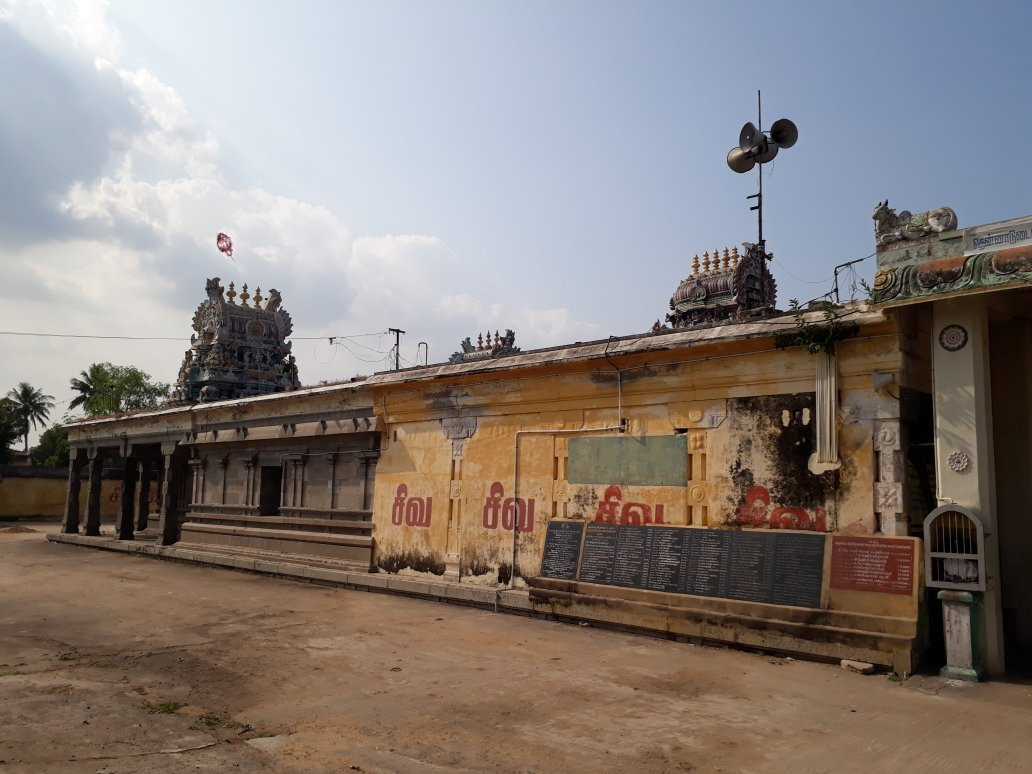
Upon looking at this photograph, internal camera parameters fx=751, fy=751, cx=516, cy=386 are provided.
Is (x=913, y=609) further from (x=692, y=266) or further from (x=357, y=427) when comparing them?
(x=692, y=266)

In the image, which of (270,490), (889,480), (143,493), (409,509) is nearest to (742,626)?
(889,480)

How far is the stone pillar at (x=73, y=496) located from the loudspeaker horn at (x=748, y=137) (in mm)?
24086

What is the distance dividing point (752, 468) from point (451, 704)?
Result: 511 cm

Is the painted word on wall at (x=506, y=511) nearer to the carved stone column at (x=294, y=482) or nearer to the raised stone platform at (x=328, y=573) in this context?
the raised stone platform at (x=328, y=573)

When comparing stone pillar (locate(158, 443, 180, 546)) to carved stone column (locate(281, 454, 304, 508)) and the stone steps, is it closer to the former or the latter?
the stone steps

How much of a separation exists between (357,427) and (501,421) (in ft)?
12.8

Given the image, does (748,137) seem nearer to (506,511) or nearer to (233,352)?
(506,511)

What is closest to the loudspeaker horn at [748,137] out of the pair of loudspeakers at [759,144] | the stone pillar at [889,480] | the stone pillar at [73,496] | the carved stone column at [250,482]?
the pair of loudspeakers at [759,144]

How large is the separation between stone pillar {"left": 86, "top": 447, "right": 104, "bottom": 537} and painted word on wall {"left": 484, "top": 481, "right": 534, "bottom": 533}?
18.3 m

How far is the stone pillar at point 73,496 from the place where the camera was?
85.0ft

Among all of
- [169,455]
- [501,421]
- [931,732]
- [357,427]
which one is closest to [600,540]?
[501,421]

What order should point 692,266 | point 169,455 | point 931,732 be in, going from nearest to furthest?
point 931,732
point 169,455
point 692,266

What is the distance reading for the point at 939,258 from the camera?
7992 mm

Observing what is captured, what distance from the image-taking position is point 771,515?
9.48 metres
